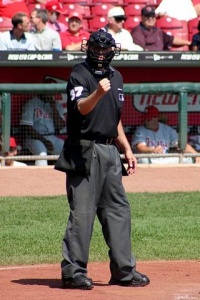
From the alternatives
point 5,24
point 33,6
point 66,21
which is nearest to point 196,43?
point 66,21

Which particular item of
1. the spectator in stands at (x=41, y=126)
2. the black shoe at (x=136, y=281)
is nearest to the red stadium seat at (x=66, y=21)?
the spectator in stands at (x=41, y=126)

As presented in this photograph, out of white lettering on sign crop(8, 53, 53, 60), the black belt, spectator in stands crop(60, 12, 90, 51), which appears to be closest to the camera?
the black belt

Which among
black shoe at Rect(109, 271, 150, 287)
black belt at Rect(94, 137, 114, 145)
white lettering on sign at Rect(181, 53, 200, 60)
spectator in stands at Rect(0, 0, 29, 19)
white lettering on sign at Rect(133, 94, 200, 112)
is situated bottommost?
black shoe at Rect(109, 271, 150, 287)

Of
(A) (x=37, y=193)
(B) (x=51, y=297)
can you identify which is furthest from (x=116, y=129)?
(A) (x=37, y=193)

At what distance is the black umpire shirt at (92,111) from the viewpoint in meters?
5.87

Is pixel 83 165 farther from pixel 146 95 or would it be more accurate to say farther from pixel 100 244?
pixel 146 95

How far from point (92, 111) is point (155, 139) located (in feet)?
21.4

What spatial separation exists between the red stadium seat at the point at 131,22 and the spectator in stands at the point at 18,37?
303 centimetres

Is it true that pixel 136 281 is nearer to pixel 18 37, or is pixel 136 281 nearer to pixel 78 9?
pixel 18 37

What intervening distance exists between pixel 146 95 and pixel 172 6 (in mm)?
3787

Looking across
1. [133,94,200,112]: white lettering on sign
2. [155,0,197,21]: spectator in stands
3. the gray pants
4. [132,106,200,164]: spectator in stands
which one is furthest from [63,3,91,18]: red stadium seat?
the gray pants

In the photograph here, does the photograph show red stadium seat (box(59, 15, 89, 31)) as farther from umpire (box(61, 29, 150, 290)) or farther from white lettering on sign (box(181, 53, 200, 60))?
umpire (box(61, 29, 150, 290))

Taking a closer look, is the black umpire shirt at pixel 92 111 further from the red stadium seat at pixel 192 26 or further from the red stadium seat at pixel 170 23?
the red stadium seat at pixel 192 26

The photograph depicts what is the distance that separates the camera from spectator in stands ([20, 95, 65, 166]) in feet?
39.3
